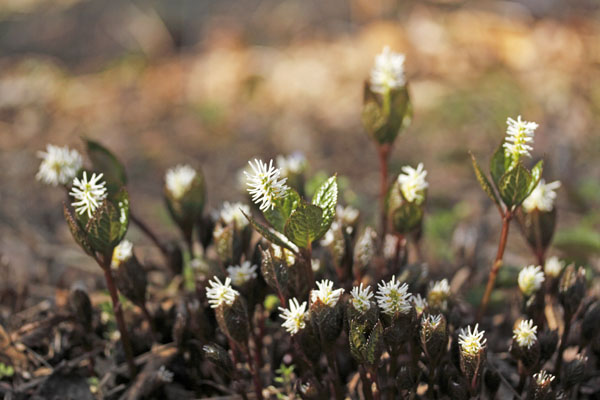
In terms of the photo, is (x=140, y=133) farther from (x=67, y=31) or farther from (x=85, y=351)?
(x=85, y=351)

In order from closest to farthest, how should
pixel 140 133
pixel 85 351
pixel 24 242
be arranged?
pixel 85 351 → pixel 24 242 → pixel 140 133

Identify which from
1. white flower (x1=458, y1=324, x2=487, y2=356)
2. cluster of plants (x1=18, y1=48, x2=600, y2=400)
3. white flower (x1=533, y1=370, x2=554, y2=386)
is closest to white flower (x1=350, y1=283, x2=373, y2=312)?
cluster of plants (x1=18, y1=48, x2=600, y2=400)

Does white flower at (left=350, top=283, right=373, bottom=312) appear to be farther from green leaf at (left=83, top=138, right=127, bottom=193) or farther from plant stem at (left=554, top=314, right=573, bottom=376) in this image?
green leaf at (left=83, top=138, right=127, bottom=193)

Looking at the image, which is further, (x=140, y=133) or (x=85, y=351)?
(x=140, y=133)

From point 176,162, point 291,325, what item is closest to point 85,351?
point 291,325

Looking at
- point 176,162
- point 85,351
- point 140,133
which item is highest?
point 140,133

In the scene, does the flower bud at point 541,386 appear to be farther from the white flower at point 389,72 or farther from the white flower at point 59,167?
the white flower at point 59,167

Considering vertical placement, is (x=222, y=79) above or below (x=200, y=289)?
above

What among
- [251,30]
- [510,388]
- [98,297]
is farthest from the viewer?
[251,30]
